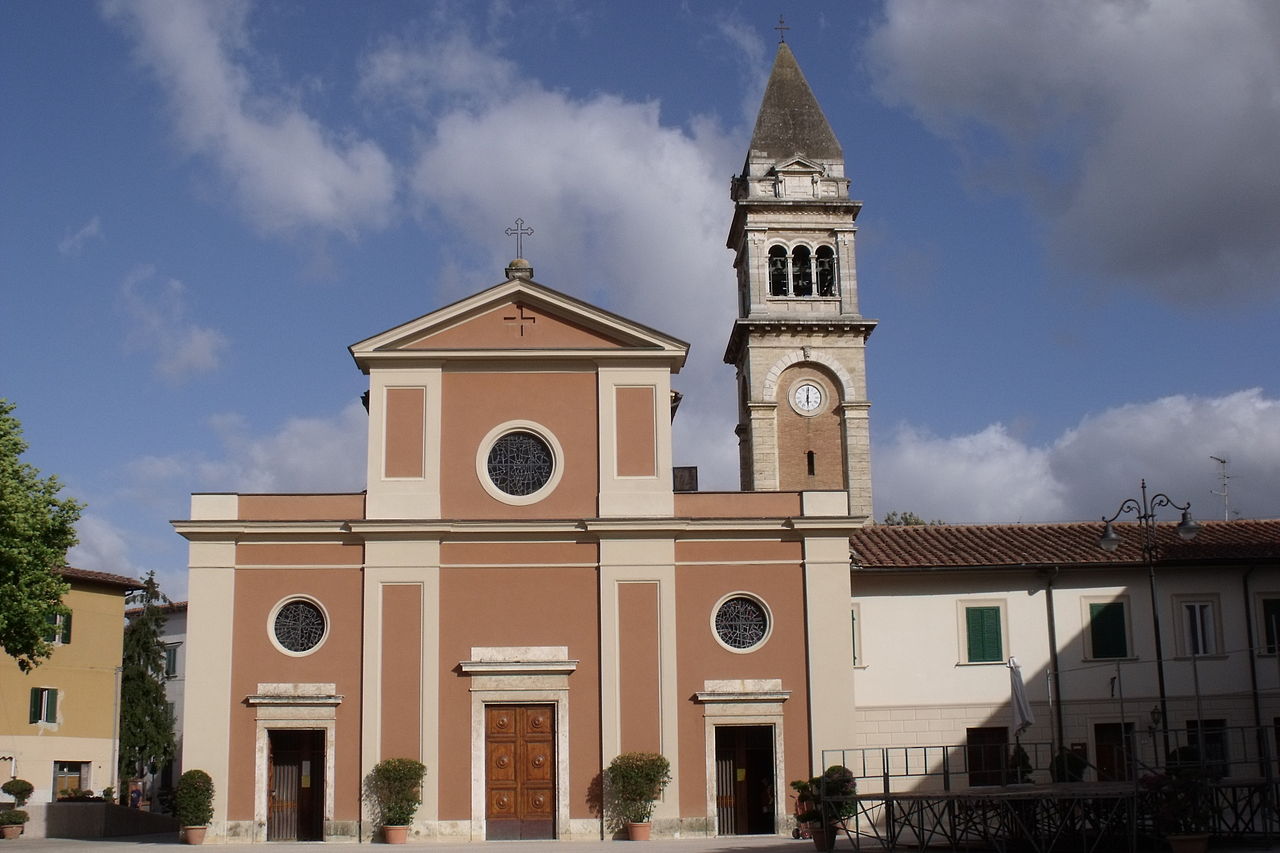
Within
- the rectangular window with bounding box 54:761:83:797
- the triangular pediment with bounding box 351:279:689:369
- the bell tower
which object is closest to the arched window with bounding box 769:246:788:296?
the bell tower

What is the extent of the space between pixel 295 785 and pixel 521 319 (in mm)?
9857

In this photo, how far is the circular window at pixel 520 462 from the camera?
27.1m

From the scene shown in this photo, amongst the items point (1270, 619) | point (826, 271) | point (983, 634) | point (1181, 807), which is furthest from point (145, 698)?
point (1181, 807)

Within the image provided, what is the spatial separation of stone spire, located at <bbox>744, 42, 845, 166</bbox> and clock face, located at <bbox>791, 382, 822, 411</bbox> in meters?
7.78

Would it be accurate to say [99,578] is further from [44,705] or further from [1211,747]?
[1211,747]

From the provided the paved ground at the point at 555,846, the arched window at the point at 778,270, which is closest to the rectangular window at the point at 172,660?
the arched window at the point at 778,270

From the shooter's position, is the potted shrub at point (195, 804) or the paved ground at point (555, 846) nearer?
the paved ground at point (555, 846)

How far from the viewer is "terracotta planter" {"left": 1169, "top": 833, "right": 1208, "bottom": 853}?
18.2 metres

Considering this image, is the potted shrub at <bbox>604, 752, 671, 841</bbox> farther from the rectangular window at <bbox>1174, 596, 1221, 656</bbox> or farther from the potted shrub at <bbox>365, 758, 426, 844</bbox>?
the rectangular window at <bbox>1174, 596, 1221, 656</bbox>

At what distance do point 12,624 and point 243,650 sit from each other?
401 cm

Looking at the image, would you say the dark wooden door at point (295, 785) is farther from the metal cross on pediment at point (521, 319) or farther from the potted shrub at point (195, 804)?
the metal cross on pediment at point (521, 319)

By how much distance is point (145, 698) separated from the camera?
45.7m

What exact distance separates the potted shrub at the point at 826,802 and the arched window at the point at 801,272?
21505 mm

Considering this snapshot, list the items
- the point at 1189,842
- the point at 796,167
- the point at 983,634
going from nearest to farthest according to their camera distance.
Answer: the point at 1189,842, the point at 983,634, the point at 796,167
